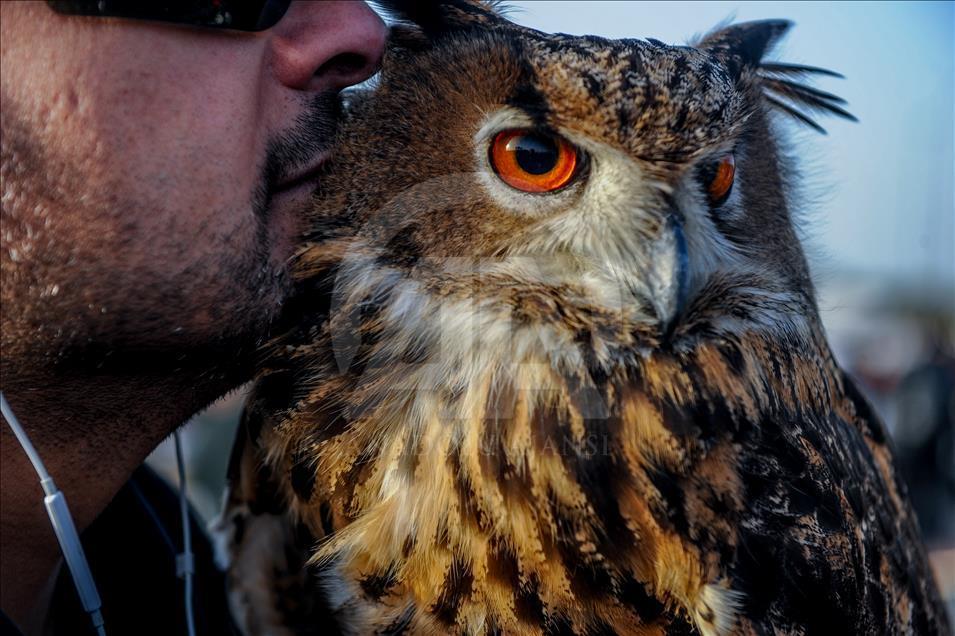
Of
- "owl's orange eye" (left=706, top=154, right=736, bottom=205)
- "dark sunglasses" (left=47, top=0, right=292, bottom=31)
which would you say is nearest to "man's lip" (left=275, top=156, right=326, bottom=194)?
"dark sunglasses" (left=47, top=0, right=292, bottom=31)

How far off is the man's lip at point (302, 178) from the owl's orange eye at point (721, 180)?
2.56 ft

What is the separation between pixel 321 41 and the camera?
155 cm

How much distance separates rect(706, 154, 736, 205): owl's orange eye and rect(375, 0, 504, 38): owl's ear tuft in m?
0.54

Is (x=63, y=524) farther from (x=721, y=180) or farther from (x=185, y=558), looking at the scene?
(x=721, y=180)

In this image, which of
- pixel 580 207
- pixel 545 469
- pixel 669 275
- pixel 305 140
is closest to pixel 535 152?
pixel 580 207

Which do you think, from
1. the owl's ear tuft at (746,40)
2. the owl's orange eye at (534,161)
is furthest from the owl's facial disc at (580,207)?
the owl's ear tuft at (746,40)

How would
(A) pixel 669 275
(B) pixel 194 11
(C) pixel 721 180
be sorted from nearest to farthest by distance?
(B) pixel 194 11
(A) pixel 669 275
(C) pixel 721 180

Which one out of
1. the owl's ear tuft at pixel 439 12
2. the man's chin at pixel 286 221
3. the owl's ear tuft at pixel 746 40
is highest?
the owl's ear tuft at pixel 746 40

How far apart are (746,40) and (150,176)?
4.39 ft

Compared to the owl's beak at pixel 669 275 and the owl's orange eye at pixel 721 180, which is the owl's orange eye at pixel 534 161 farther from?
the owl's orange eye at pixel 721 180

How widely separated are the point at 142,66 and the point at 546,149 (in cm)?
70

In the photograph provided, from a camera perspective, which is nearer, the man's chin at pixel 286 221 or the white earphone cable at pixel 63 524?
the white earphone cable at pixel 63 524

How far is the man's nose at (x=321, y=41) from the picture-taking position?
1.54 metres

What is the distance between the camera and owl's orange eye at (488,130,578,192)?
1569 millimetres
